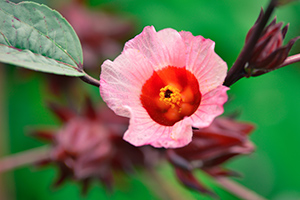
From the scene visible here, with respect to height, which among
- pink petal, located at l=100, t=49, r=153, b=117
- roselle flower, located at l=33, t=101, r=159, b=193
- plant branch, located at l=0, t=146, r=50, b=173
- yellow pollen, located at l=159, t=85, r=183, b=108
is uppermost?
pink petal, located at l=100, t=49, r=153, b=117

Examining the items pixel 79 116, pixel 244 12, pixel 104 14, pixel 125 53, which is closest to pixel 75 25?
pixel 104 14

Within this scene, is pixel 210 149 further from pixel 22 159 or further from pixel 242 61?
pixel 22 159

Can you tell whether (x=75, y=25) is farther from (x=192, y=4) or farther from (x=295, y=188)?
(x=295, y=188)

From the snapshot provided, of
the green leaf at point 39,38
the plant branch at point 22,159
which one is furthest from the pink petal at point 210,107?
the plant branch at point 22,159

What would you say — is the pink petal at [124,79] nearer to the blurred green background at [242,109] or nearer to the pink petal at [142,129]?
the pink petal at [142,129]

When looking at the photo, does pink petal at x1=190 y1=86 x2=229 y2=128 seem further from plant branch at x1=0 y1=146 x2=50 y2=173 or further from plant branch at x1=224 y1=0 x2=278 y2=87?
plant branch at x1=0 y1=146 x2=50 y2=173

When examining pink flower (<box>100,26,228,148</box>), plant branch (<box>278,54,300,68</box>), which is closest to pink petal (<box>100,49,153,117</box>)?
pink flower (<box>100,26,228,148</box>)
